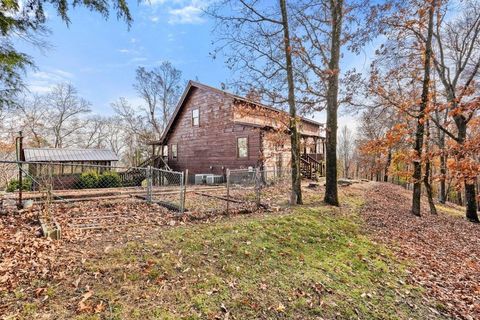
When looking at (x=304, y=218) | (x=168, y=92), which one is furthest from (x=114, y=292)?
(x=168, y=92)

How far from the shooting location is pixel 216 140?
1978cm

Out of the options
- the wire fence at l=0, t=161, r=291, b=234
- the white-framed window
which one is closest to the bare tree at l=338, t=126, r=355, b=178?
the white-framed window

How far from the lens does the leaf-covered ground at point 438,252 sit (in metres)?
4.78

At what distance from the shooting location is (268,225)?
6598 mm

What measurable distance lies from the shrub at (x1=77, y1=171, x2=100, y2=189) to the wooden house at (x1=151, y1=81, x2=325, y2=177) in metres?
6.06

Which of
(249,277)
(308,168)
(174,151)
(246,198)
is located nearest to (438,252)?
(249,277)

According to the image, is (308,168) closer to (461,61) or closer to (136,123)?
(461,61)

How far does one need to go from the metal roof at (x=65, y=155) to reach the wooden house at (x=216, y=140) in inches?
178

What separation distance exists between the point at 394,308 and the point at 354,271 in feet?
3.30

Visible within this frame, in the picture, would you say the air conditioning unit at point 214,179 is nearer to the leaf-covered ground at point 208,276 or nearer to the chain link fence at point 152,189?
the chain link fence at point 152,189

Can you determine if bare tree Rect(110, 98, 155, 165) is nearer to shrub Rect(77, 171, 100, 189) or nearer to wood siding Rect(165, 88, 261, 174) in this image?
wood siding Rect(165, 88, 261, 174)

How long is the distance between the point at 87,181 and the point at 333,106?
17.7m

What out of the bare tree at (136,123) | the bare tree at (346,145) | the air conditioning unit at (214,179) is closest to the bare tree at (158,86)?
the bare tree at (136,123)

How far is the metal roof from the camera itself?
19.0 meters
